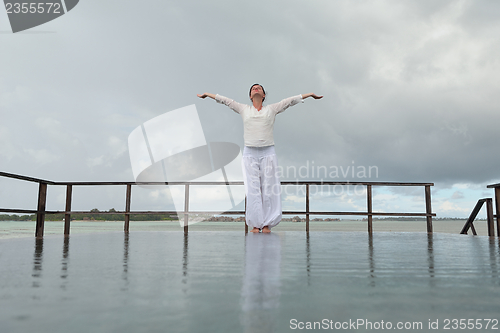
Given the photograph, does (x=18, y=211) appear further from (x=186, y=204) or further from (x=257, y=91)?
(x=257, y=91)

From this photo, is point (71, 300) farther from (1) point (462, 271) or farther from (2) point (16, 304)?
(1) point (462, 271)

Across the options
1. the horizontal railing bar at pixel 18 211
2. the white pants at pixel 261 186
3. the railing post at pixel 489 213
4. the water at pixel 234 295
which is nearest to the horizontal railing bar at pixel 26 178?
the horizontal railing bar at pixel 18 211

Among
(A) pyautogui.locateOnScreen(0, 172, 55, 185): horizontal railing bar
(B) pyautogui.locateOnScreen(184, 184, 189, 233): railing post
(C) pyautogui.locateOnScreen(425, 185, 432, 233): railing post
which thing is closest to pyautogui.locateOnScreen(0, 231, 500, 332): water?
(A) pyautogui.locateOnScreen(0, 172, 55, 185): horizontal railing bar

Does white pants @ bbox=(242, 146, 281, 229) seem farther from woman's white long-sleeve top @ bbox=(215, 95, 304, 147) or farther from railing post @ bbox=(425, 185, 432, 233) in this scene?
railing post @ bbox=(425, 185, 432, 233)

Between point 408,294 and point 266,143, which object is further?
point 266,143

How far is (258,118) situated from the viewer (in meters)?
3.99

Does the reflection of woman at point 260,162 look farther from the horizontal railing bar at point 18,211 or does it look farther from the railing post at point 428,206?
the railing post at point 428,206

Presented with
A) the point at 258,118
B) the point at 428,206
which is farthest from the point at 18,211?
the point at 428,206

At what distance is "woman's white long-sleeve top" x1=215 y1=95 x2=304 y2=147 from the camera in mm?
3992

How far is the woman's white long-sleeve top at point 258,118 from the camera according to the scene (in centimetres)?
399

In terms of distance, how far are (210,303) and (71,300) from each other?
13.4 inches

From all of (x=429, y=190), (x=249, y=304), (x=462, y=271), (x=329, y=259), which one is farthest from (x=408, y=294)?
(x=429, y=190)

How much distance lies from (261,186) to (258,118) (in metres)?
0.83

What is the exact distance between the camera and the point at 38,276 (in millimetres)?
1122
